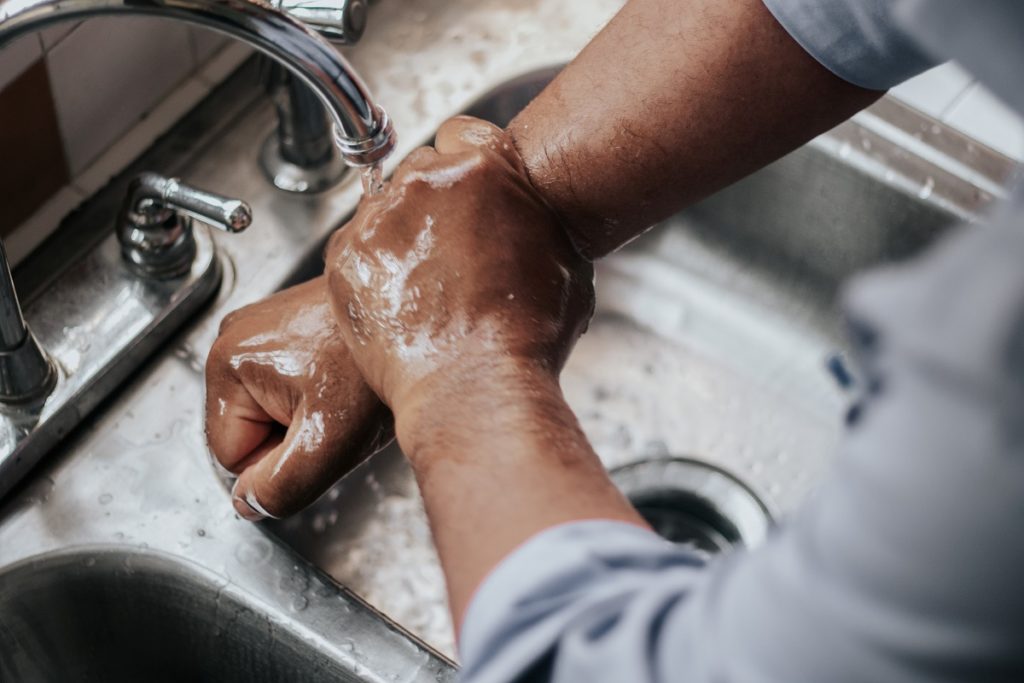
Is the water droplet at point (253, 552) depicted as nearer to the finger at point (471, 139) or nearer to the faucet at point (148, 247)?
the faucet at point (148, 247)

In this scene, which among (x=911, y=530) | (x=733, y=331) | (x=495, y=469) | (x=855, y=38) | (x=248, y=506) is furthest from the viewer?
(x=733, y=331)

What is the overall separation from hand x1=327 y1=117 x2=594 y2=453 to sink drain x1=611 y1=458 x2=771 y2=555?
1.03ft

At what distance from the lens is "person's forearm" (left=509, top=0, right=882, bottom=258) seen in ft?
1.98

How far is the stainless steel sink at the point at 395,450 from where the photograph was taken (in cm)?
68

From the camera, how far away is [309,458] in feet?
2.06

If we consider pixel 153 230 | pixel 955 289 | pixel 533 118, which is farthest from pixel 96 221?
pixel 955 289

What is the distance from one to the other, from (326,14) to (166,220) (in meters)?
0.19

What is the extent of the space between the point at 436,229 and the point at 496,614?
0.71 ft

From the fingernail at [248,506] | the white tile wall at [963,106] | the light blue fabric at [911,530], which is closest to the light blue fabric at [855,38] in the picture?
the light blue fabric at [911,530]

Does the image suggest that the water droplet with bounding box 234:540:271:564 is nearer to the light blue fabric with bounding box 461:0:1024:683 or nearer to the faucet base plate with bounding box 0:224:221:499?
the faucet base plate with bounding box 0:224:221:499

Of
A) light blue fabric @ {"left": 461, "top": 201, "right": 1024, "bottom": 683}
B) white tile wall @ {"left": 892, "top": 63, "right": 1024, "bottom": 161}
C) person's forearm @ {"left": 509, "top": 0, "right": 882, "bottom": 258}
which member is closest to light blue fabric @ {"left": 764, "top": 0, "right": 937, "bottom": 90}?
person's forearm @ {"left": 509, "top": 0, "right": 882, "bottom": 258}

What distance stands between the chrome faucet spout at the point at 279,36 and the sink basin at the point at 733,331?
0.25 m

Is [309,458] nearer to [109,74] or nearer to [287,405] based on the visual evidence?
[287,405]

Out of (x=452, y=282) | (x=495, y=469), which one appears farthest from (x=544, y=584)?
(x=452, y=282)
